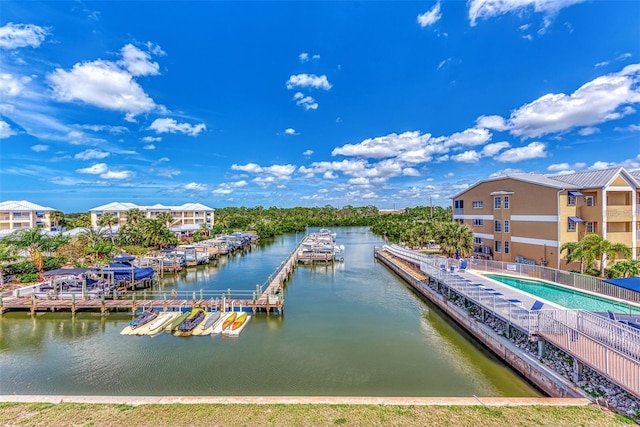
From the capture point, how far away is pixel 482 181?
33.2 meters

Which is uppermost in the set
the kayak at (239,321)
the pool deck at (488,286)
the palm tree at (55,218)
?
the palm tree at (55,218)

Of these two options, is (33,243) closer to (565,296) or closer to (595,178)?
(565,296)

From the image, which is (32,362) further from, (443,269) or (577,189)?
(577,189)

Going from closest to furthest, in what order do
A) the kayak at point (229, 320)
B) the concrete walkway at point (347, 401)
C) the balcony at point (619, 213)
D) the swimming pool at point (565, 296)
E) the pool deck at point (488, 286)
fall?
the concrete walkway at point (347, 401) → the swimming pool at point (565, 296) → the pool deck at point (488, 286) → the kayak at point (229, 320) → the balcony at point (619, 213)

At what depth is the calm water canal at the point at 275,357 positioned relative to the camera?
12.6m

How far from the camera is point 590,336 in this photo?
1060 centimetres

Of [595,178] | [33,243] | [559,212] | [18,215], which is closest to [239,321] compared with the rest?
[559,212]

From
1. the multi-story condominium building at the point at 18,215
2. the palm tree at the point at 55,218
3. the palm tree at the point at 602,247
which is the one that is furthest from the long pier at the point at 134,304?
the palm tree at the point at 55,218

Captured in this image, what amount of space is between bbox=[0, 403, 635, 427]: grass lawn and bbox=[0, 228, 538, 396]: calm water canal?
2569 mm

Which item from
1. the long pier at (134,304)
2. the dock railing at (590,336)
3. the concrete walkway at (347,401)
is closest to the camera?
the dock railing at (590,336)

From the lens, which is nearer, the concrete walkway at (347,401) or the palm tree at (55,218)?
the concrete walkway at (347,401)

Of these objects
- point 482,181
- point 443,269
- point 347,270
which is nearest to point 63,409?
point 443,269

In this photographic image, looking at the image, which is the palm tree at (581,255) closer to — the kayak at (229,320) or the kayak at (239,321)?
the kayak at (239,321)

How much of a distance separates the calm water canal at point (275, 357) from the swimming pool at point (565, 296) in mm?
5337
